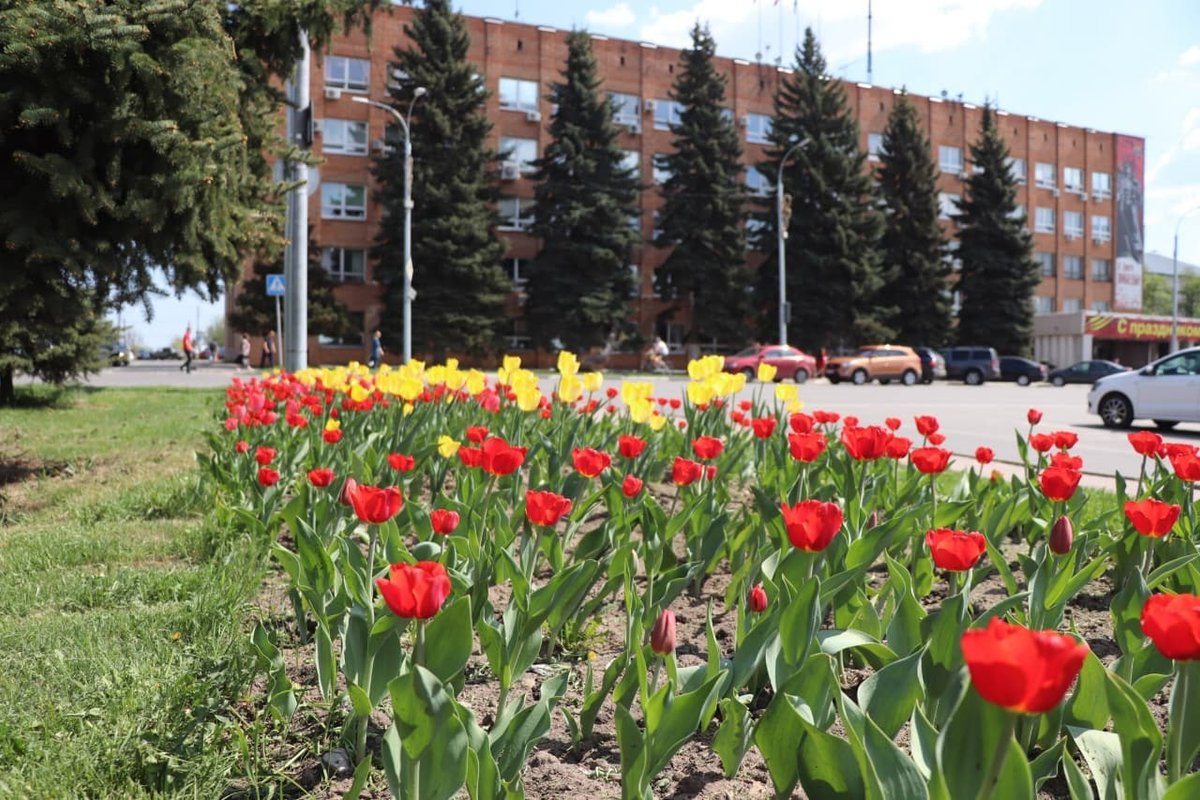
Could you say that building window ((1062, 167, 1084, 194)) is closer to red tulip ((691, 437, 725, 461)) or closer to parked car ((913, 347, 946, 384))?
parked car ((913, 347, 946, 384))

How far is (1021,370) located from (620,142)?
852 inches

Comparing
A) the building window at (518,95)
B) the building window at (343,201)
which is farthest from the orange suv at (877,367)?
the building window at (343,201)

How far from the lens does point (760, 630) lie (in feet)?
6.50

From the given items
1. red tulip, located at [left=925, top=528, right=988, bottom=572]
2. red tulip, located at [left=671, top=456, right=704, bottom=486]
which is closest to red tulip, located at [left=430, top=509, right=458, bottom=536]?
red tulip, located at [left=671, top=456, right=704, bottom=486]

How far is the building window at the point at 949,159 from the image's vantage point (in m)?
55.0

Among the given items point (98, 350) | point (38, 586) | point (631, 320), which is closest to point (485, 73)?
point (631, 320)

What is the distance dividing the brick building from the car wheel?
22.8 meters

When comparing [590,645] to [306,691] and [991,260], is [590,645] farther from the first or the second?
[991,260]

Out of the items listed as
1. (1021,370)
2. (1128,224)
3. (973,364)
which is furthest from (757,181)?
(1128,224)

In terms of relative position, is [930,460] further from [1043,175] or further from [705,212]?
[1043,175]

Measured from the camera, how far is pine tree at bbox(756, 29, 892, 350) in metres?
42.3

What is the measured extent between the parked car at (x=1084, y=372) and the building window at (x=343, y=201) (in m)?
30.8

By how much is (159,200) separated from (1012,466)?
22.9 ft

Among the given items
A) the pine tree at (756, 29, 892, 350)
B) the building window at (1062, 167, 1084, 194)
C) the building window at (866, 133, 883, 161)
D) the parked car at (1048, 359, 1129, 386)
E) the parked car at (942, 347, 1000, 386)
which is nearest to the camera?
the parked car at (1048, 359, 1129, 386)
